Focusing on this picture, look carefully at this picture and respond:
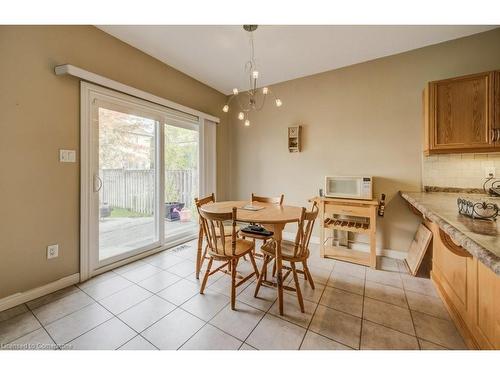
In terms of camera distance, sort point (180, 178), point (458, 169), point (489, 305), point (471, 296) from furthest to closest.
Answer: point (180, 178)
point (458, 169)
point (471, 296)
point (489, 305)

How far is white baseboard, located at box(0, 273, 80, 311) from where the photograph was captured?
167cm

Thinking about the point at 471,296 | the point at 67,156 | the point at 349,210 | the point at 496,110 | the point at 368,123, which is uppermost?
the point at 368,123

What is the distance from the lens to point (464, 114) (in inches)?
83.6

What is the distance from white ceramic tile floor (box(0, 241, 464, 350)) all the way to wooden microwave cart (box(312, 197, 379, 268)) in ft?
1.34

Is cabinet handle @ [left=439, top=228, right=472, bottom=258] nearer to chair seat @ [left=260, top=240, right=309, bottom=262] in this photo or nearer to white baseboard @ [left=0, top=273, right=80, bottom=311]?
chair seat @ [left=260, top=240, right=309, bottom=262]

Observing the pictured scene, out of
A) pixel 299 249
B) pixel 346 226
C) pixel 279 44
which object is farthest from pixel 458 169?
pixel 279 44

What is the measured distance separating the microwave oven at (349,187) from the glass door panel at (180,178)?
2114 millimetres

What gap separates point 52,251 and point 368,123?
3.89 metres

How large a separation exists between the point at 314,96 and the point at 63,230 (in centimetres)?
355

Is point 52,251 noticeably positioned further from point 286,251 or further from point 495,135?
point 495,135


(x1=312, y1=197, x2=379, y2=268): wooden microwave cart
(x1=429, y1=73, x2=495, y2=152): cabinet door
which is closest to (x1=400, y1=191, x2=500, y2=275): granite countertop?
(x1=312, y1=197, x2=379, y2=268): wooden microwave cart

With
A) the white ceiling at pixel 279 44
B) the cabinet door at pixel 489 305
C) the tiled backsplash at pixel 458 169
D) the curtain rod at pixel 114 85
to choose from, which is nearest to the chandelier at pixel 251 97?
the white ceiling at pixel 279 44
